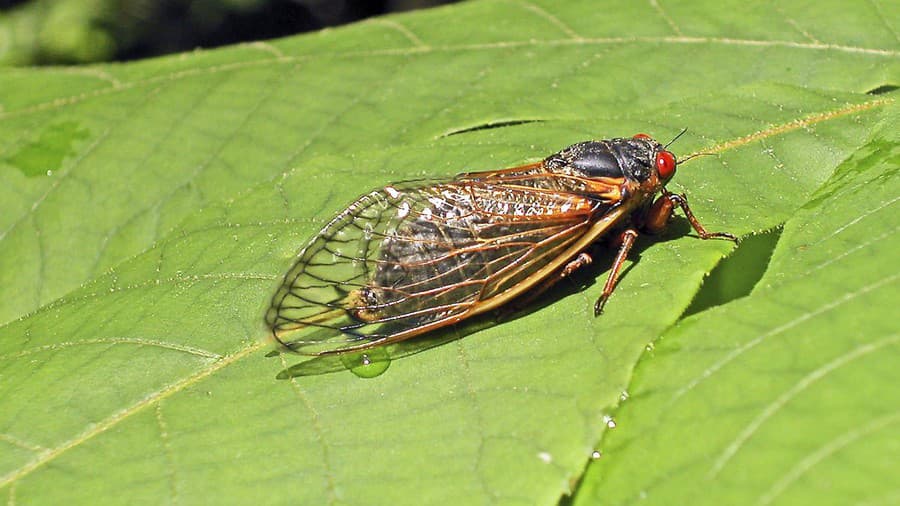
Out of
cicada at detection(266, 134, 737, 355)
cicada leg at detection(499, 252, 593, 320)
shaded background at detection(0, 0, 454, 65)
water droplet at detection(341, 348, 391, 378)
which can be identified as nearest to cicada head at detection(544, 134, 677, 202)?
cicada at detection(266, 134, 737, 355)

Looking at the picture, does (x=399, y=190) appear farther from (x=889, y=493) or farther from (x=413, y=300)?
(x=889, y=493)

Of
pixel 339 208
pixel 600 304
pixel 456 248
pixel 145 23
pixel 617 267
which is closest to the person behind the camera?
pixel 600 304

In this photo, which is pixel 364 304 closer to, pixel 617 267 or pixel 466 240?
pixel 466 240

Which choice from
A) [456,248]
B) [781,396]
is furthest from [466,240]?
[781,396]

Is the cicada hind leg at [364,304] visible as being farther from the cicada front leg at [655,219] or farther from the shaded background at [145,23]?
the shaded background at [145,23]

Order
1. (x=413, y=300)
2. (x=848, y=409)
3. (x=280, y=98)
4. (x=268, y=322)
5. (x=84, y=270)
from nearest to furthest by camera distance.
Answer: (x=848, y=409) → (x=268, y=322) → (x=413, y=300) → (x=84, y=270) → (x=280, y=98)

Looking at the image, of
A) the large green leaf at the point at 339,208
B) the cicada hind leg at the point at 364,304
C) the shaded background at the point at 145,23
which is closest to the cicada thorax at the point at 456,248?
the cicada hind leg at the point at 364,304

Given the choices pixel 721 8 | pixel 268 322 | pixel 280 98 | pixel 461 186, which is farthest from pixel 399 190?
pixel 721 8
